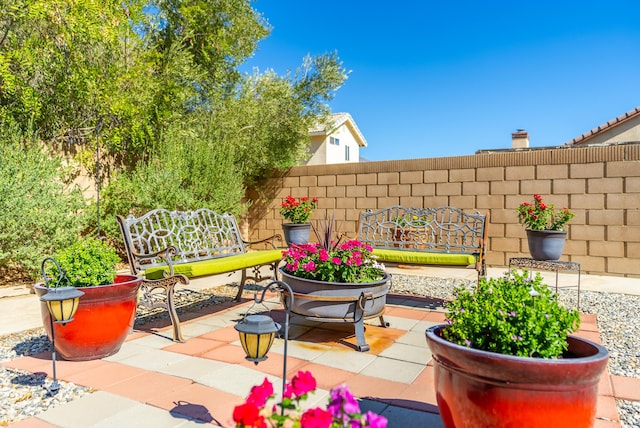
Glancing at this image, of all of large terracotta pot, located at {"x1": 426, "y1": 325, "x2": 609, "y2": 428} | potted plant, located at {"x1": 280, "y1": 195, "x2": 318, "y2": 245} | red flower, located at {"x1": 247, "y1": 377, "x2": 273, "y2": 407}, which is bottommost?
large terracotta pot, located at {"x1": 426, "y1": 325, "x2": 609, "y2": 428}

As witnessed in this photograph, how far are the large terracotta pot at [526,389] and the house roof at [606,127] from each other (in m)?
13.2

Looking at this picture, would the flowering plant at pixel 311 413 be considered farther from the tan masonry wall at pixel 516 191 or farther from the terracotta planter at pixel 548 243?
the tan masonry wall at pixel 516 191

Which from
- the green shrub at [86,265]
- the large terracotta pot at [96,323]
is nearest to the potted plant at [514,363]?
the large terracotta pot at [96,323]

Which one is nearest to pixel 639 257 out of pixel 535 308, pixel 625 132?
pixel 535 308

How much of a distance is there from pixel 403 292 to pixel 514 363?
373 cm

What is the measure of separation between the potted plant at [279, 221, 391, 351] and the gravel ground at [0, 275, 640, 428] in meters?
1.39

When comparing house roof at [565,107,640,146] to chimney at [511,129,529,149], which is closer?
house roof at [565,107,640,146]

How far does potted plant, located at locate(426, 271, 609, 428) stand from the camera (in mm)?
1255

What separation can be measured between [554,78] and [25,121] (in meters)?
10.9

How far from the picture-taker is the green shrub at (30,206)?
4543 millimetres

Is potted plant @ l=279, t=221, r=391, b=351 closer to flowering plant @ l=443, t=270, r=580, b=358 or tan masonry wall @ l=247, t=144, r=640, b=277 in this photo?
flowering plant @ l=443, t=270, r=580, b=358

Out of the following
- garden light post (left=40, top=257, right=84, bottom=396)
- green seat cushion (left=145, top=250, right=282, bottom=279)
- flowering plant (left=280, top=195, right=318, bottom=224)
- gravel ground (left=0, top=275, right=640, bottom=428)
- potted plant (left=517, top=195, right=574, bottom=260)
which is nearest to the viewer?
gravel ground (left=0, top=275, right=640, bottom=428)

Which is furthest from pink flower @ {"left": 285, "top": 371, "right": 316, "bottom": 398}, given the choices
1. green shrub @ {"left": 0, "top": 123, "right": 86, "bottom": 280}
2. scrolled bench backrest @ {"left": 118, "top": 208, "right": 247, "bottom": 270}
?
green shrub @ {"left": 0, "top": 123, "right": 86, "bottom": 280}

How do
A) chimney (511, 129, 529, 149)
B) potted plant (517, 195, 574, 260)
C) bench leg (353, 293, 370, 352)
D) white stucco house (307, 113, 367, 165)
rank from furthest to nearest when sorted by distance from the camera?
1. white stucco house (307, 113, 367, 165)
2. chimney (511, 129, 529, 149)
3. potted plant (517, 195, 574, 260)
4. bench leg (353, 293, 370, 352)
